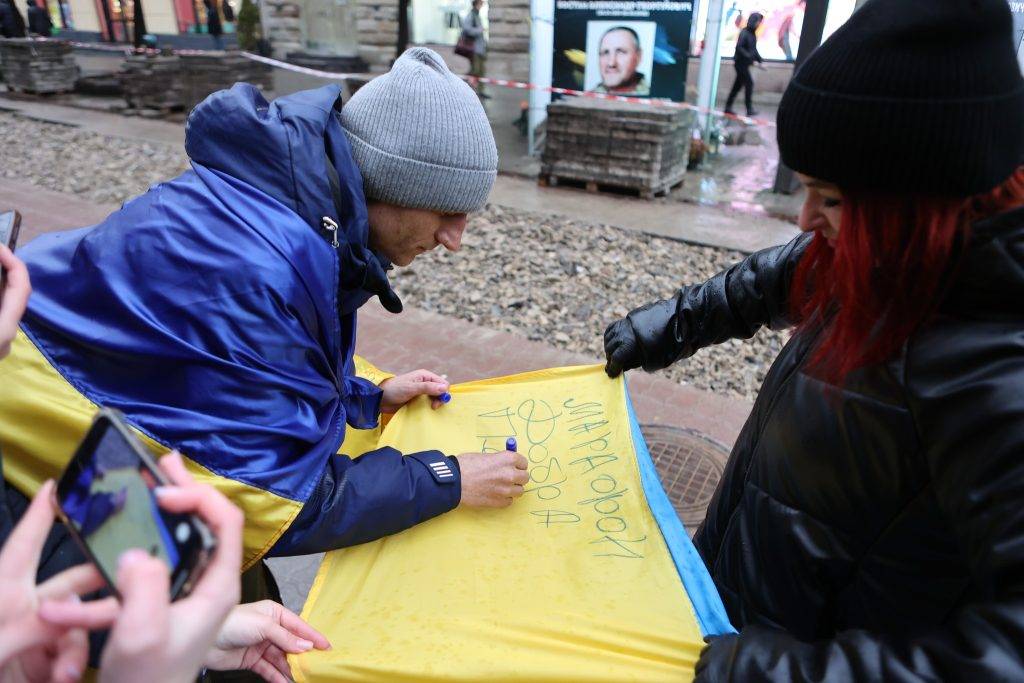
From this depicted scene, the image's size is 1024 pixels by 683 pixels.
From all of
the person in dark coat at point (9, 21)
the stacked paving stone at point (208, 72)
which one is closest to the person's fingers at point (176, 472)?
the stacked paving stone at point (208, 72)

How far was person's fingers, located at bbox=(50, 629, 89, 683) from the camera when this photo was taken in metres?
0.79

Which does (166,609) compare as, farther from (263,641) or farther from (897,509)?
(897,509)

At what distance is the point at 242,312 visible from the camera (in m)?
1.39

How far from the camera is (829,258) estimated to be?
1.38 m

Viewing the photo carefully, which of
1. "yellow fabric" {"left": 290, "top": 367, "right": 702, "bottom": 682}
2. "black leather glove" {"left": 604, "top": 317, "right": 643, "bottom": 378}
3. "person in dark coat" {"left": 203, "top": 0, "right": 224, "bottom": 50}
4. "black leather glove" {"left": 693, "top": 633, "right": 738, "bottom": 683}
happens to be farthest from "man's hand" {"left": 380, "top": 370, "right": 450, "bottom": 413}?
"person in dark coat" {"left": 203, "top": 0, "right": 224, "bottom": 50}

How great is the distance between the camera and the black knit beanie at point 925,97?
96cm

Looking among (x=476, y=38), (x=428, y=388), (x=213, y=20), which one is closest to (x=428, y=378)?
(x=428, y=388)

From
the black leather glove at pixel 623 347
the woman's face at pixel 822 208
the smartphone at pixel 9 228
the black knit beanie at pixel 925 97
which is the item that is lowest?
the black leather glove at pixel 623 347

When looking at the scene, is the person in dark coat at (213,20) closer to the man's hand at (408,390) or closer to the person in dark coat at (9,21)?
the person in dark coat at (9,21)

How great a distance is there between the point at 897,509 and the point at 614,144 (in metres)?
7.28

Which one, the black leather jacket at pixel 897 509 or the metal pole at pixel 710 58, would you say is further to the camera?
the metal pole at pixel 710 58

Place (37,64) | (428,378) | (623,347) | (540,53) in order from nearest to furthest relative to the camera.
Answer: (623,347) < (428,378) < (540,53) < (37,64)

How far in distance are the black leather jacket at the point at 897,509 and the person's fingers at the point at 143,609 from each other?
2.63 feet

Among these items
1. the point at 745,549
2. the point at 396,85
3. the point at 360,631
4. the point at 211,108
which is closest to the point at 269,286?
the point at 211,108
